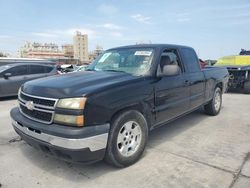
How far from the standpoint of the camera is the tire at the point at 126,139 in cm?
332

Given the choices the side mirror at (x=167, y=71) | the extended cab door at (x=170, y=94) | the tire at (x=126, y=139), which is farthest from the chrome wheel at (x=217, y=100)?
the tire at (x=126, y=139)

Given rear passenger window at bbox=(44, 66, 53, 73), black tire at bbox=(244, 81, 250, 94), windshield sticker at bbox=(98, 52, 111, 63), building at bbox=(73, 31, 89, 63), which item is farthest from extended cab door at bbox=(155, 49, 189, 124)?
building at bbox=(73, 31, 89, 63)

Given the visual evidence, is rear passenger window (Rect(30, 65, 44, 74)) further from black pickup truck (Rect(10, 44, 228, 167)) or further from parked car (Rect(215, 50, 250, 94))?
parked car (Rect(215, 50, 250, 94))

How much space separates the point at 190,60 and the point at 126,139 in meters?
2.66

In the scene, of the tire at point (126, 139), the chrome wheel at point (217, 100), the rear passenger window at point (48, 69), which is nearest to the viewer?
the tire at point (126, 139)

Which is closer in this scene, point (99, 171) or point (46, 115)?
point (46, 115)

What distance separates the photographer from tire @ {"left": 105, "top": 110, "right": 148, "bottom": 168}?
3316mm

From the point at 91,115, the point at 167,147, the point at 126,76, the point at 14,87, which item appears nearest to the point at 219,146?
the point at 167,147

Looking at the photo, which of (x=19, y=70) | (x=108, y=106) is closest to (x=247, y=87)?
(x=108, y=106)

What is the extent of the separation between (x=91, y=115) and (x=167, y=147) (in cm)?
190

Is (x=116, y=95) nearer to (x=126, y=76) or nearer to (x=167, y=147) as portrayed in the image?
(x=126, y=76)

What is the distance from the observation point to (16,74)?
35.3ft

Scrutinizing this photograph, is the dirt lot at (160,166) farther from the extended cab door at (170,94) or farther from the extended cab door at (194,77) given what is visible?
the extended cab door at (194,77)

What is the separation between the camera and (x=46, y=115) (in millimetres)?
3209
